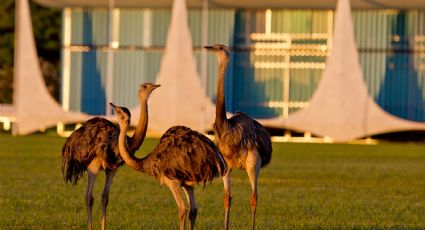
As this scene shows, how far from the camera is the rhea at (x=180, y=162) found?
17.7 metres

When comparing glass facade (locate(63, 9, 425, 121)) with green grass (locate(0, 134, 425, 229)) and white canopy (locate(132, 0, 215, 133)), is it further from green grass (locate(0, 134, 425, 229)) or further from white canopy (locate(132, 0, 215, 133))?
green grass (locate(0, 134, 425, 229))

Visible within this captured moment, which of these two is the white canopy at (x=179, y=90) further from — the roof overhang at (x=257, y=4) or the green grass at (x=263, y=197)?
the green grass at (x=263, y=197)

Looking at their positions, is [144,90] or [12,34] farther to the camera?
[12,34]

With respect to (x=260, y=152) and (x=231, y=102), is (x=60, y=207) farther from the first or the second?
(x=231, y=102)

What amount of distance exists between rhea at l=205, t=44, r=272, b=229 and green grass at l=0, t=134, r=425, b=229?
901 millimetres

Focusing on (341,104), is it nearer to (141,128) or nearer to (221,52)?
(221,52)

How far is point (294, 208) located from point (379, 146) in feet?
105

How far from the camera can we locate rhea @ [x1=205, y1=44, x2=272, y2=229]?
68.3ft

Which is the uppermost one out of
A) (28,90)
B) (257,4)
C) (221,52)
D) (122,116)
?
(257,4)

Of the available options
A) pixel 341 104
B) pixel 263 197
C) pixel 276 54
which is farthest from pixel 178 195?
pixel 276 54

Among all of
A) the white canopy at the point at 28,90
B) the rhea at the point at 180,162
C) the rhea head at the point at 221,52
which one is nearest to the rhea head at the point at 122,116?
the rhea at the point at 180,162

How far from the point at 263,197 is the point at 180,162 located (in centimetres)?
1062

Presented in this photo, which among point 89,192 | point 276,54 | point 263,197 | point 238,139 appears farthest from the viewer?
point 276,54

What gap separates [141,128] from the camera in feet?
59.7
